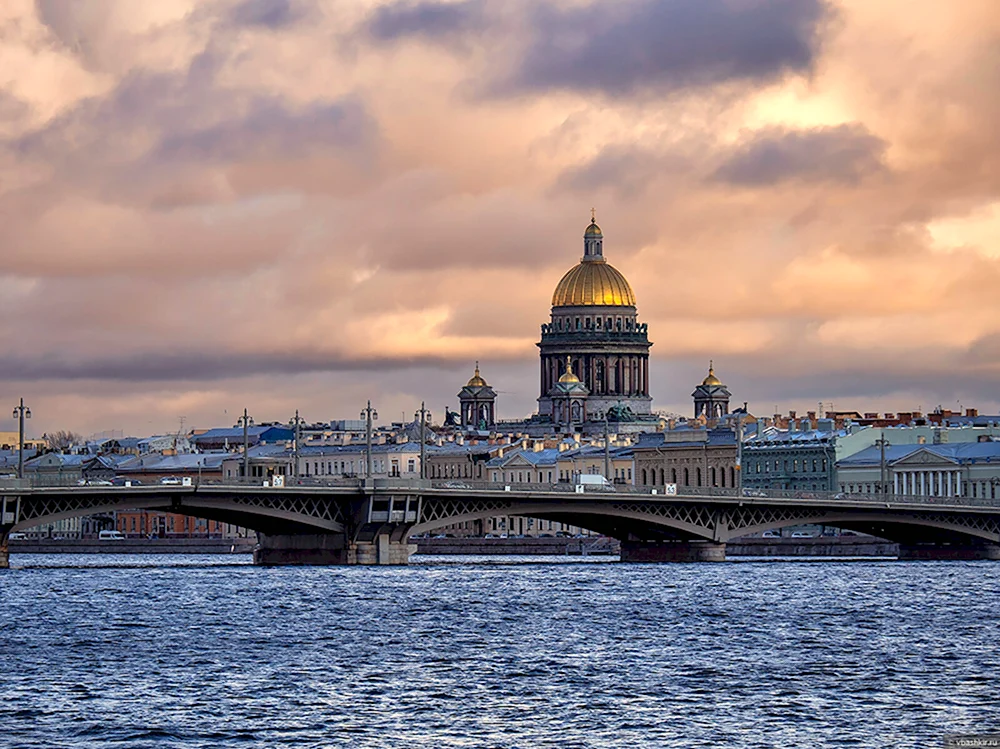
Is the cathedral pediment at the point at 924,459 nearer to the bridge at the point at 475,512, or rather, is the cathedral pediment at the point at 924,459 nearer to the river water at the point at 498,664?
the bridge at the point at 475,512

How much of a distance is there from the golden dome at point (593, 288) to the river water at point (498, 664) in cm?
11705

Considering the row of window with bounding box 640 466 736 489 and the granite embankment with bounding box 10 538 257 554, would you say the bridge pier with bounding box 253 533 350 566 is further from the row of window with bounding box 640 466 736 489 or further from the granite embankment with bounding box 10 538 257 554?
the row of window with bounding box 640 466 736 489

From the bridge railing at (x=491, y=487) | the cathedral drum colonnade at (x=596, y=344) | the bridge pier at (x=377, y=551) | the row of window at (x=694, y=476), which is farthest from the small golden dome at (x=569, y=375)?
the bridge pier at (x=377, y=551)

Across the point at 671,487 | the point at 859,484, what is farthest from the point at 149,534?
the point at 671,487

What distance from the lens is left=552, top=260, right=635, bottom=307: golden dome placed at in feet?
628

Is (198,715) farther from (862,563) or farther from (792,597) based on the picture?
(862,563)

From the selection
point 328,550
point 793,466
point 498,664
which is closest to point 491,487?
point 328,550

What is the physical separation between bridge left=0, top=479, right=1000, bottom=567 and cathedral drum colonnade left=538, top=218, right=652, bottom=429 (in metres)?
93.6

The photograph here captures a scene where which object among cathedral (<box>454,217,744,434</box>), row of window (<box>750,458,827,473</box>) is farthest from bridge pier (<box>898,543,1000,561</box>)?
cathedral (<box>454,217,744,434</box>)

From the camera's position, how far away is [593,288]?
192 meters

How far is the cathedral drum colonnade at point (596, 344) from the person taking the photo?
190000mm

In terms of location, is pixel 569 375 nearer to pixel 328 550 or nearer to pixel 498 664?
pixel 328 550

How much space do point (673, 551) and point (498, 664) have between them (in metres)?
48.3

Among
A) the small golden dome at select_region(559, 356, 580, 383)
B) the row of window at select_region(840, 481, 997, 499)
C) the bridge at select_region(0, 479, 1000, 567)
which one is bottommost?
the bridge at select_region(0, 479, 1000, 567)
